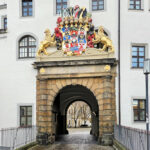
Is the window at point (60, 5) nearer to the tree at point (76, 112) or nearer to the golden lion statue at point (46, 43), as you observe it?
the golden lion statue at point (46, 43)

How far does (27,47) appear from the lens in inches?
738

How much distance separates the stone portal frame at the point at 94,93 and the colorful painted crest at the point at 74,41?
164 cm

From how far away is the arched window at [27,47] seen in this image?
18688 mm

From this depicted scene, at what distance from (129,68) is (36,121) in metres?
6.09

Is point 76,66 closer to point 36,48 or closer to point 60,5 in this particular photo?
point 36,48

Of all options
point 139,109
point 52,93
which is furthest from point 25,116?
point 139,109

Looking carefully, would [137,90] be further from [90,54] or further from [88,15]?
[88,15]

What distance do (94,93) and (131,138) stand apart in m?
5.78

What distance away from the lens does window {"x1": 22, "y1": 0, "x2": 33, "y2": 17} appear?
62.6ft

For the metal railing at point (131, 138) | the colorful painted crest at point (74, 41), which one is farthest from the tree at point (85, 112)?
the metal railing at point (131, 138)

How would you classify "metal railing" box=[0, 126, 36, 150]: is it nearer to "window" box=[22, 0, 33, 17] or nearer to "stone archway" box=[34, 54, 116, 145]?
"stone archway" box=[34, 54, 116, 145]

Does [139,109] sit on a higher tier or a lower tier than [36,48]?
lower

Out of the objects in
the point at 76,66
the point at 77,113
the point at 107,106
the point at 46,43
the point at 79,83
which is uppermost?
the point at 46,43

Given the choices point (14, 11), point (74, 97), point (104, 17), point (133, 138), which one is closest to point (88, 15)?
point (104, 17)
